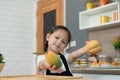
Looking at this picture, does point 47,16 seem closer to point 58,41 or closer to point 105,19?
point 105,19

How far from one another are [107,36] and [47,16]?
1.69m

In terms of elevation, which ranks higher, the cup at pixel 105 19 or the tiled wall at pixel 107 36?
the cup at pixel 105 19

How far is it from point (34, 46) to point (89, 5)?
6.65ft

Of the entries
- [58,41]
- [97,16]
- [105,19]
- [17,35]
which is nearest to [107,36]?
[105,19]

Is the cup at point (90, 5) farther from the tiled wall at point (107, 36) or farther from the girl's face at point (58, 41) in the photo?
the girl's face at point (58, 41)

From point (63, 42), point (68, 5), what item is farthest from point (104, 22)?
point (63, 42)

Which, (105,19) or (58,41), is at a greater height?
(105,19)

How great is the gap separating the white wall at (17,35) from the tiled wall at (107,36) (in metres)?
2.03

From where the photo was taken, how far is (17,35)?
15.6 feet

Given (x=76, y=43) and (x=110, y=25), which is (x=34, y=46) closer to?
(x=76, y=43)

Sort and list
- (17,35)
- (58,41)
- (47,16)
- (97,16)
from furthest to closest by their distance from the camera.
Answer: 1. (17,35)
2. (47,16)
3. (97,16)
4. (58,41)

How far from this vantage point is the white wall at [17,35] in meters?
4.62

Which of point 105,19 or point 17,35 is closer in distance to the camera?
point 105,19

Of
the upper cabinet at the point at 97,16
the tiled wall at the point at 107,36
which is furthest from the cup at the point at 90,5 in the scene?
the tiled wall at the point at 107,36
